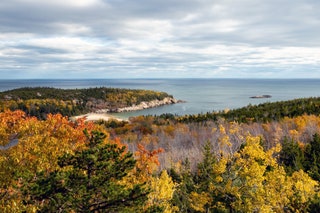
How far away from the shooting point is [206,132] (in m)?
62.9

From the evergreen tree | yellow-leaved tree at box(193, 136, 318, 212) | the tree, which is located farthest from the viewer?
the evergreen tree

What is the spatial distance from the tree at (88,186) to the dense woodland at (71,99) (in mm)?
115014

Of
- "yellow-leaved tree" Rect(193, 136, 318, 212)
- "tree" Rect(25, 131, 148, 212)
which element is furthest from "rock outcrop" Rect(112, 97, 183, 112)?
"tree" Rect(25, 131, 148, 212)

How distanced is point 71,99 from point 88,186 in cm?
15177

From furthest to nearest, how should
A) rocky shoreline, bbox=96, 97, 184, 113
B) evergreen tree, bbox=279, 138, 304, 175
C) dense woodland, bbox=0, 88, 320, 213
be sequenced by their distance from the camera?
1. rocky shoreline, bbox=96, 97, 184, 113
2. evergreen tree, bbox=279, 138, 304, 175
3. dense woodland, bbox=0, 88, 320, 213

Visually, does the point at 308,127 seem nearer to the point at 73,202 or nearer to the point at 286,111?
the point at 286,111

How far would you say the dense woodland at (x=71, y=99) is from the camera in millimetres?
127875

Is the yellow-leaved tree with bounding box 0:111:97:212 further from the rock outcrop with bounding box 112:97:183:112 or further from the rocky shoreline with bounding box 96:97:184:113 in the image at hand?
the rock outcrop with bounding box 112:97:183:112

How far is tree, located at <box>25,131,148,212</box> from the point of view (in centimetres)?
1009

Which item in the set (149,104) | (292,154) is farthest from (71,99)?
(292,154)

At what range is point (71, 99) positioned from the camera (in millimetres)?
156625

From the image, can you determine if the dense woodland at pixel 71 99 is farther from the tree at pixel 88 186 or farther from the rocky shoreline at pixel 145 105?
the tree at pixel 88 186

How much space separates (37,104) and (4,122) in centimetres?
12067

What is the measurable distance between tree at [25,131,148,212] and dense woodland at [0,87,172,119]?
115014mm
